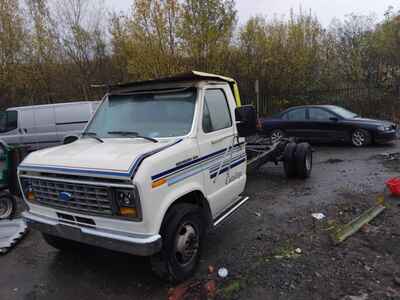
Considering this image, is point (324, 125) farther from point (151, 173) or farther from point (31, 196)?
point (31, 196)

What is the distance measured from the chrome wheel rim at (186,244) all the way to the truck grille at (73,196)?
820 mm

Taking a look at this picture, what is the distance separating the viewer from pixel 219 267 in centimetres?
366

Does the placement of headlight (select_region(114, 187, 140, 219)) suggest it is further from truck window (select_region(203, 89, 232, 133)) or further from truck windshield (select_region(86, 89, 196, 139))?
truck window (select_region(203, 89, 232, 133))

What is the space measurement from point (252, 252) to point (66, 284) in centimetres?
226

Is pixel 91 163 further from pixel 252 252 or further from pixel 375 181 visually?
pixel 375 181

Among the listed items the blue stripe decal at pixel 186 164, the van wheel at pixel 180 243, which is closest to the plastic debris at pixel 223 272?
the van wheel at pixel 180 243

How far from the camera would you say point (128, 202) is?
110 inches

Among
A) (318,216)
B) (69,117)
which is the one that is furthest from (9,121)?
(318,216)

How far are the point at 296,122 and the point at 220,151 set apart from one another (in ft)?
27.5

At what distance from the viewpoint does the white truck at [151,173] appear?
2.82m

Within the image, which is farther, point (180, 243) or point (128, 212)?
point (180, 243)

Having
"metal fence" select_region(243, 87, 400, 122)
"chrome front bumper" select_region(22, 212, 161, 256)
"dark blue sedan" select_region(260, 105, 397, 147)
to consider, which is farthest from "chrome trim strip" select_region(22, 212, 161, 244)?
"metal fence" select_region(243, 87, 400, 122)

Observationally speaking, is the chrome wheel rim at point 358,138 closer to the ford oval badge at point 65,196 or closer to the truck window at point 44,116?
the ford oval badge at point 65,196

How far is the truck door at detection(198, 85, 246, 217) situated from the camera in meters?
3.74
